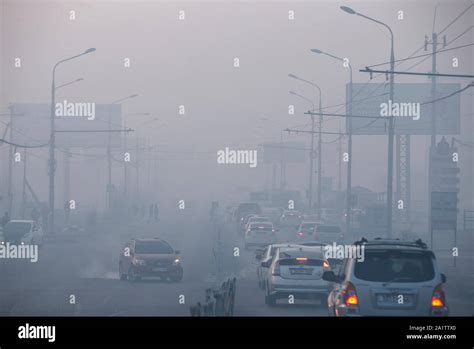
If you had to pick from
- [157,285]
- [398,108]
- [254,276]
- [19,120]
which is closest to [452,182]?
[254,276]

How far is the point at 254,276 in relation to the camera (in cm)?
3919

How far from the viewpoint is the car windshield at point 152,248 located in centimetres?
3684

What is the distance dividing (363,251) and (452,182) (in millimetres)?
35983

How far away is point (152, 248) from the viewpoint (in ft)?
122

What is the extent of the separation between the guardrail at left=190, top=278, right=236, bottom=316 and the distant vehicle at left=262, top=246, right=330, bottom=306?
3981 mm

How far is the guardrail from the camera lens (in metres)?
15.7

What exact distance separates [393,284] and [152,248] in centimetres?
2132

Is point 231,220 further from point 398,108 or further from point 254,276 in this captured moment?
point 254,276

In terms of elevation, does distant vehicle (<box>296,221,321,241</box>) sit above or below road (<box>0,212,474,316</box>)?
above

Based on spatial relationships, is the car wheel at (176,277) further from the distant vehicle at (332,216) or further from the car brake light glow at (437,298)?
the distant vehicle at (332,216)

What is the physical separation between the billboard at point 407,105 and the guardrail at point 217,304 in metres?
55.0

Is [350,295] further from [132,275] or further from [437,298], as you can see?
[132,275]

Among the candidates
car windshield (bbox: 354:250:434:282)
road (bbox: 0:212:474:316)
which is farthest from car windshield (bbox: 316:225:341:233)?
car windshield (bbox: 354:250:434:282)

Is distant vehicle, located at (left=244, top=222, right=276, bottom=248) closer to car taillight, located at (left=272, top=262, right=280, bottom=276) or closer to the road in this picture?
the road
